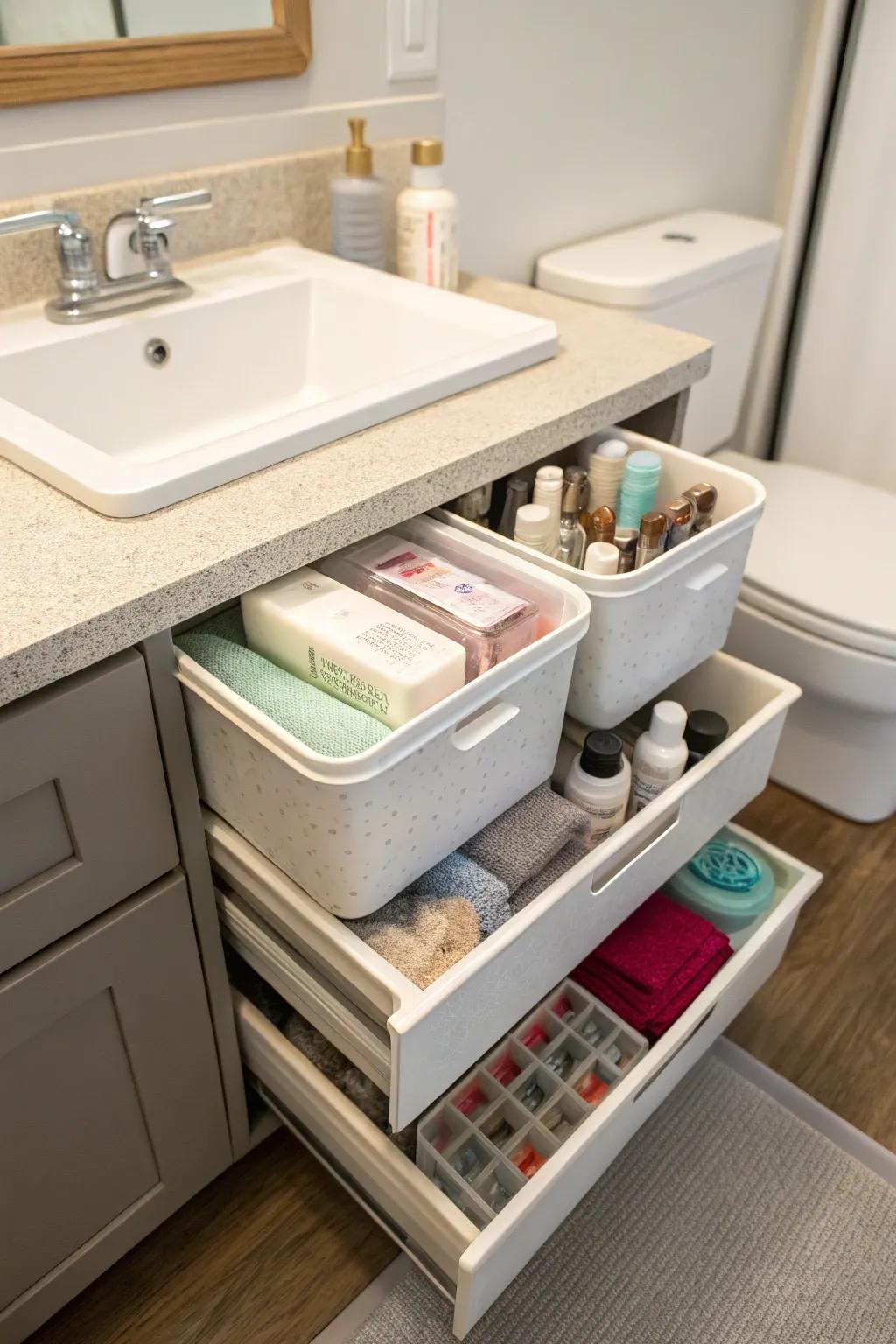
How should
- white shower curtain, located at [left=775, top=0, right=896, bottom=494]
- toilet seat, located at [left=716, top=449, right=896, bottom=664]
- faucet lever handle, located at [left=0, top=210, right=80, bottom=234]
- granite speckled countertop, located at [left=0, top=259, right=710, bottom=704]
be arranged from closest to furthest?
granite speckled countertop, located at [left=0, top=259, right=710, bottom=704] → faucet lever handle, located at [left=0, top=210, right=80, bottom=234] → toilet seat, located at [left=716, top=449, right=896, bottom=664] → white shower curtain, located at [left=775, top=0, right=896, bottom=494]

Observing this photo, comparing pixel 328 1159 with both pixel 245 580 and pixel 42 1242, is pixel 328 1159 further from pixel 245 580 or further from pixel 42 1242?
pixel 245 580

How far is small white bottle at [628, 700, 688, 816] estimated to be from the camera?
3.33ft

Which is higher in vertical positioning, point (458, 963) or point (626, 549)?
point (626, 549)

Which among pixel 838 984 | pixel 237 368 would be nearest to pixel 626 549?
pixel 237 368

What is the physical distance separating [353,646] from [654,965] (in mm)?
552

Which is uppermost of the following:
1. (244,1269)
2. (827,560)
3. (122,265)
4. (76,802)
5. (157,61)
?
(157,61)

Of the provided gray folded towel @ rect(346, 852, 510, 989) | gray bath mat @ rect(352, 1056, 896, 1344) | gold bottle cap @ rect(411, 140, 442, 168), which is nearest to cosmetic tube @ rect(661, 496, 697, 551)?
gray folded towel @ rect(346, 852, 510, 989)

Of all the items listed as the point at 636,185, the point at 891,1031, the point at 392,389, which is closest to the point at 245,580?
the point at 392,389

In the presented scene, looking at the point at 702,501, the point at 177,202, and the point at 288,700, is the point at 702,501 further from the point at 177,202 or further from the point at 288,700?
the point at 177,202

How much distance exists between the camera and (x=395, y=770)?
2.32 ft

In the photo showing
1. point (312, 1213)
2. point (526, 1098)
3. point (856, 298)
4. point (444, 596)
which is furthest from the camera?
point (856, 298)

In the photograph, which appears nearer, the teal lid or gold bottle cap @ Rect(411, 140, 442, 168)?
gold bottle cap @ Rect(411, 140, 442, 168)

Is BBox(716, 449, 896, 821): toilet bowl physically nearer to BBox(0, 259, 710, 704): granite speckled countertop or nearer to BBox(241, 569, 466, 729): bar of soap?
BBox(0, 259, 710, 704): granite speckled countertop

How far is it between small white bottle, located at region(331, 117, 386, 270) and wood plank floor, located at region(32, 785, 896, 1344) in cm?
104
